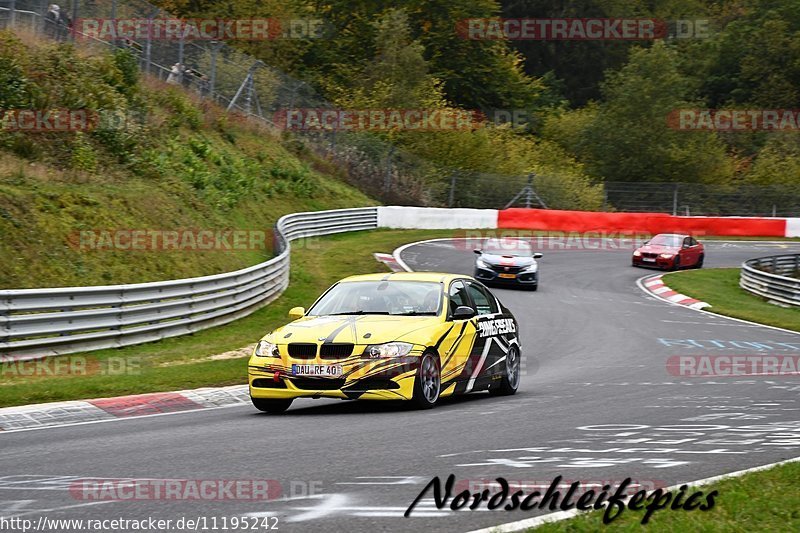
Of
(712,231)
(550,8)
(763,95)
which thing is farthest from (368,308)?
(550,8)

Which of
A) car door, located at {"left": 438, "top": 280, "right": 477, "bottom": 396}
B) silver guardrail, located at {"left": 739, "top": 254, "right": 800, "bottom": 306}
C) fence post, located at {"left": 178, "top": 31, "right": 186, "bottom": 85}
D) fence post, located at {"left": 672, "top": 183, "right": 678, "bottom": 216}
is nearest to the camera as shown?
car door, located at {"left": 438, "top": 280, "right": 477, "bottom": 396}

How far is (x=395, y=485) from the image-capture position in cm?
715

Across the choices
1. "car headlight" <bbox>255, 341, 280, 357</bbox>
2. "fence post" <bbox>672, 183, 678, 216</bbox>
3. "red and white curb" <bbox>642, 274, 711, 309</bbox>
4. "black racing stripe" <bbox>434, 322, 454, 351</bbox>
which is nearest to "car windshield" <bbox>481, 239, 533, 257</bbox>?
"red and white curb" <bbox>642, 274, 711, 309</bbox>

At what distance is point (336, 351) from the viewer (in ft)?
36.3

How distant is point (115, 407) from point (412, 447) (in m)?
4.47

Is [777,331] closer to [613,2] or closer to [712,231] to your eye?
[712,231]

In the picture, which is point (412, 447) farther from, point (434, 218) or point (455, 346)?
point (434, 218)

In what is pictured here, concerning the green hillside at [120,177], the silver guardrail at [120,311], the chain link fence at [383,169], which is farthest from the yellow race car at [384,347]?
the chain link fence at [383,169]

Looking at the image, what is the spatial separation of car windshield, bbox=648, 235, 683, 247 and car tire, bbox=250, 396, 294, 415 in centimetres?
3010

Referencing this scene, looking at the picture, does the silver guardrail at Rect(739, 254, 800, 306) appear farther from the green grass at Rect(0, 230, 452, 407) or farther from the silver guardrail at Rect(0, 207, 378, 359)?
the silver guardrail at Rect(0, 207, 378, 359)

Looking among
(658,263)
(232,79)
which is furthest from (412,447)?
(232,79)

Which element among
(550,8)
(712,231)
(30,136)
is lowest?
(712,231)

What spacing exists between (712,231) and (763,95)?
36746 mm

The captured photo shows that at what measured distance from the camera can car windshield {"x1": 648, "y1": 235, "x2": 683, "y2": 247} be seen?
39.8 metres
